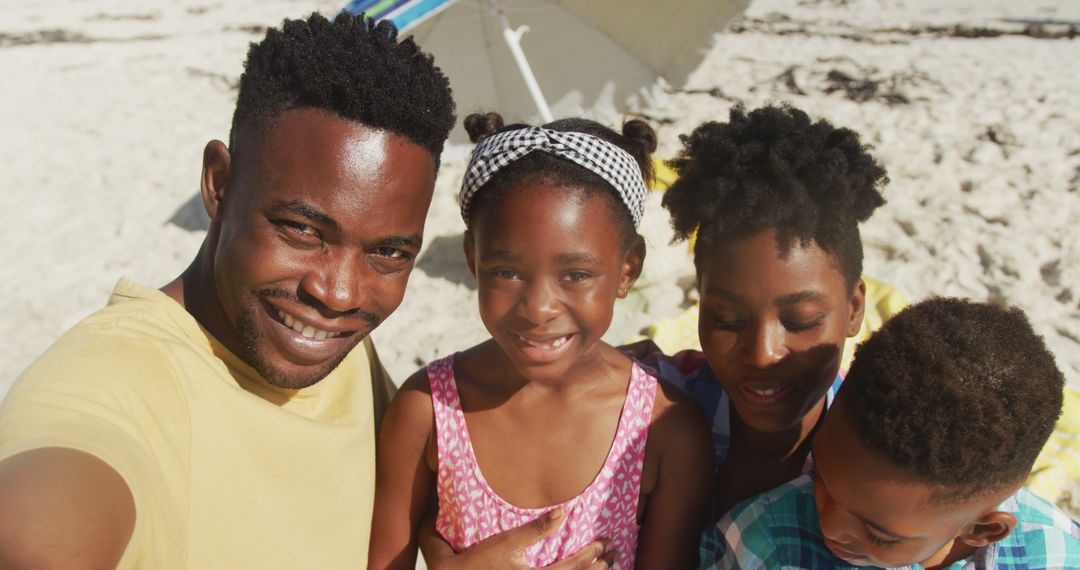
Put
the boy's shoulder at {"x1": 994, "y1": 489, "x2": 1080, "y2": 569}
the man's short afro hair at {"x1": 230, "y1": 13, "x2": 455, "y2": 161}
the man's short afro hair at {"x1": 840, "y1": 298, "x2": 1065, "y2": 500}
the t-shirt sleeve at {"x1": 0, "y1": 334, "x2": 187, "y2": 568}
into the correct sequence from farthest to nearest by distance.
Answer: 1. the boy's shoulder at {"x1": 994, "y1": 489, "x2": 1080, "y2": 569}
2. the man's short afro hair at {"x1": 230, "y1": 13, "x2": 455, "y2": 161}
3. the man's short afro hair at {"x1": 840, "y1": 298, "x2": 1065, "y2": 500}
4. the t-shirt sleeve at {"x1": 0, "y1": 334, "x2": 187, "y2": 568}

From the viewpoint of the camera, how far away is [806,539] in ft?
5.92

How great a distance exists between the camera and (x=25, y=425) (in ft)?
3.43

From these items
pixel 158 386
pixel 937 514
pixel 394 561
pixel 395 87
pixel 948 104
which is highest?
pixel 395 87

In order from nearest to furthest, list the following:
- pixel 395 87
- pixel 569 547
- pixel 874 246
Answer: pixel 395 87, pixel 569 547, pixel 874 246

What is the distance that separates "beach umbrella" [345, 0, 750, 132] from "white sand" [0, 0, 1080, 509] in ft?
2.73

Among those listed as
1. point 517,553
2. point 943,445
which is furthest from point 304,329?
point 943,445

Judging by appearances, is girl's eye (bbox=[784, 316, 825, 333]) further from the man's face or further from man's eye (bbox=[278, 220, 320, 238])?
man's eye (bbox=[278, 220, 320, 238])

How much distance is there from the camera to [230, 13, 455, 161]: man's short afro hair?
4.99 ft

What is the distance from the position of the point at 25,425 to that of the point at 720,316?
1.47m

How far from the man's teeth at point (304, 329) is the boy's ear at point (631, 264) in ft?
2.33

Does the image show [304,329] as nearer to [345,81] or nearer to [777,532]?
[345,81]

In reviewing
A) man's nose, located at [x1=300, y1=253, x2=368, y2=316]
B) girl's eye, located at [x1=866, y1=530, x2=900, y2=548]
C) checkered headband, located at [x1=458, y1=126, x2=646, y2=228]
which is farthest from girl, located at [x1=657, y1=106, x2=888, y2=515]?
man's nose, located at [x1=300, y1=253, x2=368, y2=316]

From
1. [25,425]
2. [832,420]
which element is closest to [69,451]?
[25,425]

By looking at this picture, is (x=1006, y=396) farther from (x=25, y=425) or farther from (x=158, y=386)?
(x=25, y=425)
